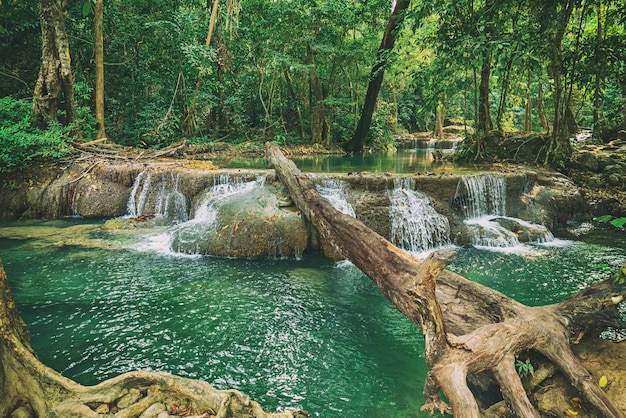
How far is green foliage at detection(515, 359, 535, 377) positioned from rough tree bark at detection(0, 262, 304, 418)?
1.88m

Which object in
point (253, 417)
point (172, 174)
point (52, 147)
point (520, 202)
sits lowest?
point (253, 417)

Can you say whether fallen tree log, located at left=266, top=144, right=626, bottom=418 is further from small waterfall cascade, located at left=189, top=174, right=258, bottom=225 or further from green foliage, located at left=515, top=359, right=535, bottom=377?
small waterfall cascade, located at left=189, top=174, right=258, bottom=225

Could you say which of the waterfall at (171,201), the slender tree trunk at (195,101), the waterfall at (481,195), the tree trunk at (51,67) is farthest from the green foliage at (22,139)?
the waterfall at (481,195)

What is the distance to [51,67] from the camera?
10.5 metres

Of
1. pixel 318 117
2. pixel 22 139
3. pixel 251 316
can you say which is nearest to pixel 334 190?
pixel 251 316

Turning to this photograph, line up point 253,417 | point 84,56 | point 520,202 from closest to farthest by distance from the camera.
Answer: point 253,417 → point 520,202 → point 84,56

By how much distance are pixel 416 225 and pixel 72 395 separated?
7.12 metres

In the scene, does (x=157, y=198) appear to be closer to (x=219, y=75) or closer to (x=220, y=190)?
(x=220, y=190)

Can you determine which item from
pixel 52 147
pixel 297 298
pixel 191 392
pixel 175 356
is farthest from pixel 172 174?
pixel 191 392

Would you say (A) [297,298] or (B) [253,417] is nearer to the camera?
(B) [253,417]

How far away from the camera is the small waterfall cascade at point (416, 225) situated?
8.11 metres

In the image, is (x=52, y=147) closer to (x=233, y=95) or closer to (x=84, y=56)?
(x=84, y=56)

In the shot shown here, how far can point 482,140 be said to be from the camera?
1344 cm

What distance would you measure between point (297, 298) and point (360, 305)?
3.13 feet
